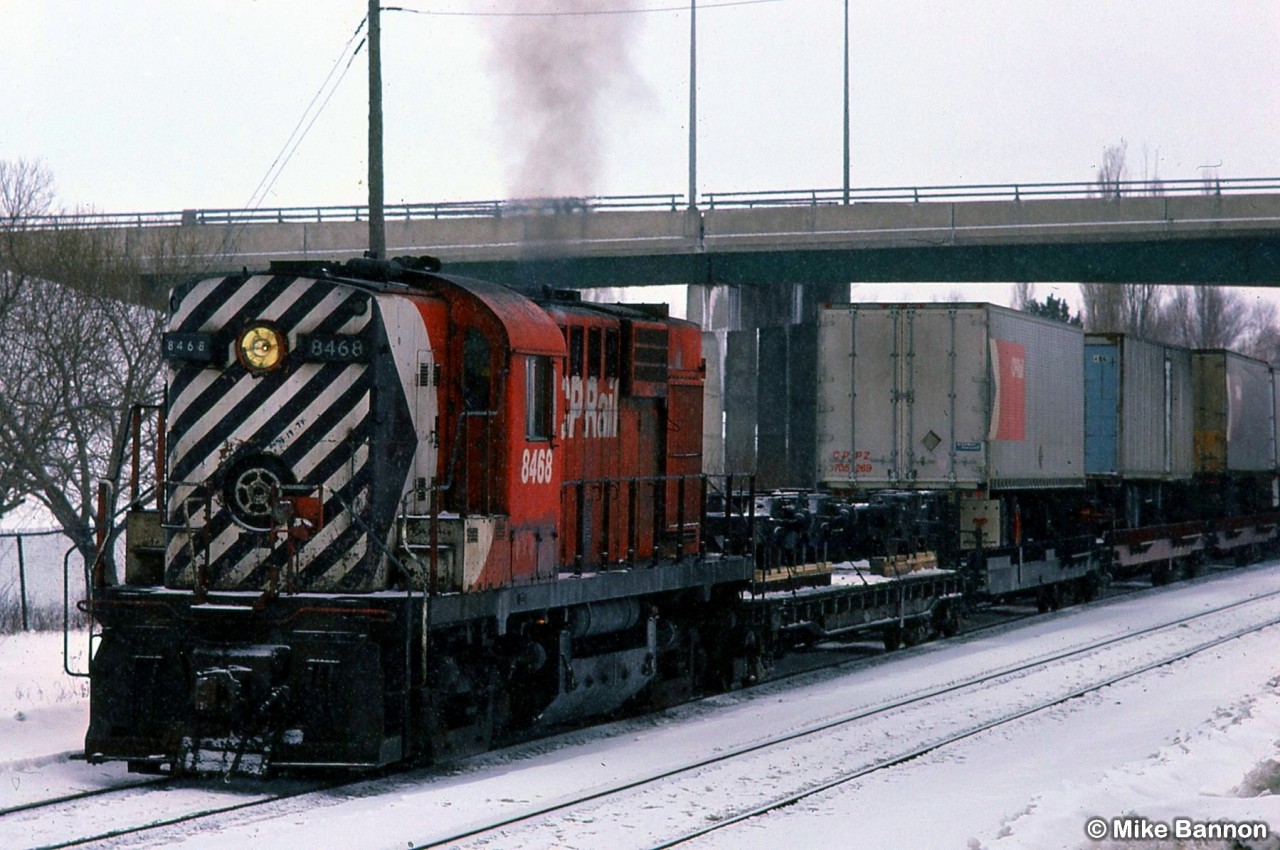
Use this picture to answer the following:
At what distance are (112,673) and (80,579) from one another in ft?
82.9

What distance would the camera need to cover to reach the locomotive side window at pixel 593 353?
45.3ft

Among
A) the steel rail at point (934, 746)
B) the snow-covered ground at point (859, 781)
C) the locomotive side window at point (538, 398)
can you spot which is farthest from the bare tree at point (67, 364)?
the steel rail at point (934, 746)

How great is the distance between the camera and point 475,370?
12031mm

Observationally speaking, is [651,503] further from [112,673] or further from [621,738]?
[112,673]

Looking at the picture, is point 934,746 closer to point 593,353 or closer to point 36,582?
point 593,353

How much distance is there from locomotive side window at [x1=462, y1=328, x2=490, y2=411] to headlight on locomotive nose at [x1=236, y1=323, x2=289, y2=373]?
126 centimetres

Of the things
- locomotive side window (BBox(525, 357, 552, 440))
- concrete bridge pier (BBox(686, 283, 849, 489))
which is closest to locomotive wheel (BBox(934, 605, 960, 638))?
locomotive side window (BBox(525, 357, 552, 440))

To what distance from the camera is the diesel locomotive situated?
10.8 meters

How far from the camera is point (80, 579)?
3497 cm

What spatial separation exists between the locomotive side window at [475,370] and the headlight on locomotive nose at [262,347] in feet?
4.14

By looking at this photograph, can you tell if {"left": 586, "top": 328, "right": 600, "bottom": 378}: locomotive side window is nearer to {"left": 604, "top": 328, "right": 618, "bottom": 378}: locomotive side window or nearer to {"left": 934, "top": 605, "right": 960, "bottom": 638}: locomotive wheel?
{"left": 604, "top": 328, "right": 618, "bottom": 378}: locomotive side window

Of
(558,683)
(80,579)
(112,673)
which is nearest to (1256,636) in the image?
(558,683)

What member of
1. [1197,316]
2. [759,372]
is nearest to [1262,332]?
[1197,316]

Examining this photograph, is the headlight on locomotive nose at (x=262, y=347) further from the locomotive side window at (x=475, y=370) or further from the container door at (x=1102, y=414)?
the container door at (x=1102, y=414)
